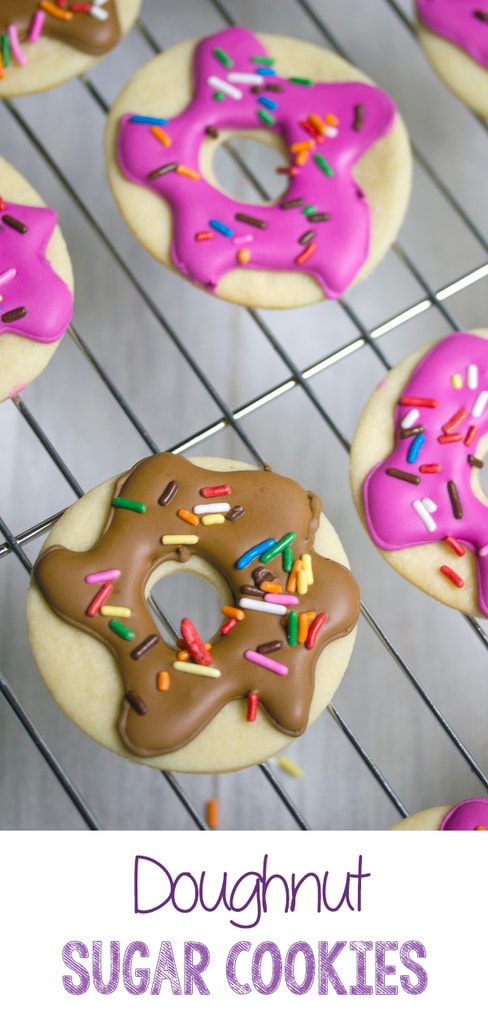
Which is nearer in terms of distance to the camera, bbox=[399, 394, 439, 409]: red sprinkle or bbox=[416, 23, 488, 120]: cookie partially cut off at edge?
bbox=[399, 394, 439, 409]: red sprinkle

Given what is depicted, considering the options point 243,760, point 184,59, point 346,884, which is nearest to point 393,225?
point 184,59

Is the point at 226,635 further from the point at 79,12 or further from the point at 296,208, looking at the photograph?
the point at 79,12

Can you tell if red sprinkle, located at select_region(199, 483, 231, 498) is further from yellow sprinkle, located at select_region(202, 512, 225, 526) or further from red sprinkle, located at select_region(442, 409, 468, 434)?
red sprinkle, located at select_region(442, 409, 468, 434)

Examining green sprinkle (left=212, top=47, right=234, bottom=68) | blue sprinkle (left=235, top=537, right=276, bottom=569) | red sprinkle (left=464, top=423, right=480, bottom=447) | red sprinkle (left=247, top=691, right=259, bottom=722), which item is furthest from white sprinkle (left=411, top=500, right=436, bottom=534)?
green sprinkle (left=212, top=47, right=234, bottom=68)

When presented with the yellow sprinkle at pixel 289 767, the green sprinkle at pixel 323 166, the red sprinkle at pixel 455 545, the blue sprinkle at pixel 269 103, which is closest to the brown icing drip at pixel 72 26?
the blue sprinkle at pixel 269 103

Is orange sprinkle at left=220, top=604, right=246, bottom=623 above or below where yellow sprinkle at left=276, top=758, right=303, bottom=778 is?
above

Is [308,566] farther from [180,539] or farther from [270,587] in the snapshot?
[180,539]

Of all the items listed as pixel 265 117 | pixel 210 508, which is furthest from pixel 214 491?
pixel 265 117

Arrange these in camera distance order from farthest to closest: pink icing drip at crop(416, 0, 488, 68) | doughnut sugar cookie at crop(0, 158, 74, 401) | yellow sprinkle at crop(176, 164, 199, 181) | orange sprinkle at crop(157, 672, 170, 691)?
pink icing drip at crop(416, 0, 488, 68) → yellow sprinkle at crop(176, 164, 199, 181) → doughnut sugar cookie at crop(0, 158, 74, 401) → orange sprinkle at crop(157, 672, 170, 691)
